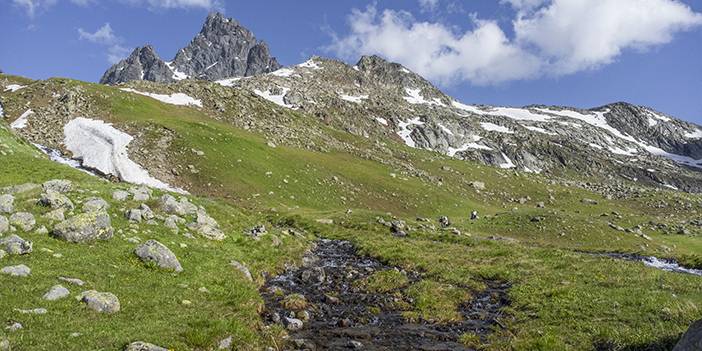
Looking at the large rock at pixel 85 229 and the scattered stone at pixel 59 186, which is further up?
the scattered stone at pixel 59 186

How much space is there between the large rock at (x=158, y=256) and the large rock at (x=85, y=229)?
230cm

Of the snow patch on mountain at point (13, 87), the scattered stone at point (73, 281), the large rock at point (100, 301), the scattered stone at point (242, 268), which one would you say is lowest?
the large rock at point (100, 301)

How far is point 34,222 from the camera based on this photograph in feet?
82.3

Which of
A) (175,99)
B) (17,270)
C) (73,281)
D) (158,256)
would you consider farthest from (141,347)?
(175,99)

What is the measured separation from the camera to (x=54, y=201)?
28.9 meters

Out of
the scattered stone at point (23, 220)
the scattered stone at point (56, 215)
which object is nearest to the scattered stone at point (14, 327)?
the scattered stone at point (23, 220)

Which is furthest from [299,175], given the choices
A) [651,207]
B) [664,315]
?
[651,207]

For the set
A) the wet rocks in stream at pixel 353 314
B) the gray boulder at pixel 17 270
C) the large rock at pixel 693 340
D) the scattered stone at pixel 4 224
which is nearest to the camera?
the large rock at pixel 693 340

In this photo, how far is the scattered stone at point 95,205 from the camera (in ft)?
97.0

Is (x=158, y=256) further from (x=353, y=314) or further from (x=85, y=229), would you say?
(x=353, y=314)

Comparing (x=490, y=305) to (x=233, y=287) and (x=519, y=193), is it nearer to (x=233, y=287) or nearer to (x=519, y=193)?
(x=233, y=287)

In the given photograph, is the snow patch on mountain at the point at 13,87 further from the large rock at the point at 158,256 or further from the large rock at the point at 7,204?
the large rock at the point at 158,256

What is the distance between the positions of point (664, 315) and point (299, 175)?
63340mm

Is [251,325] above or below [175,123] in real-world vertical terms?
below
